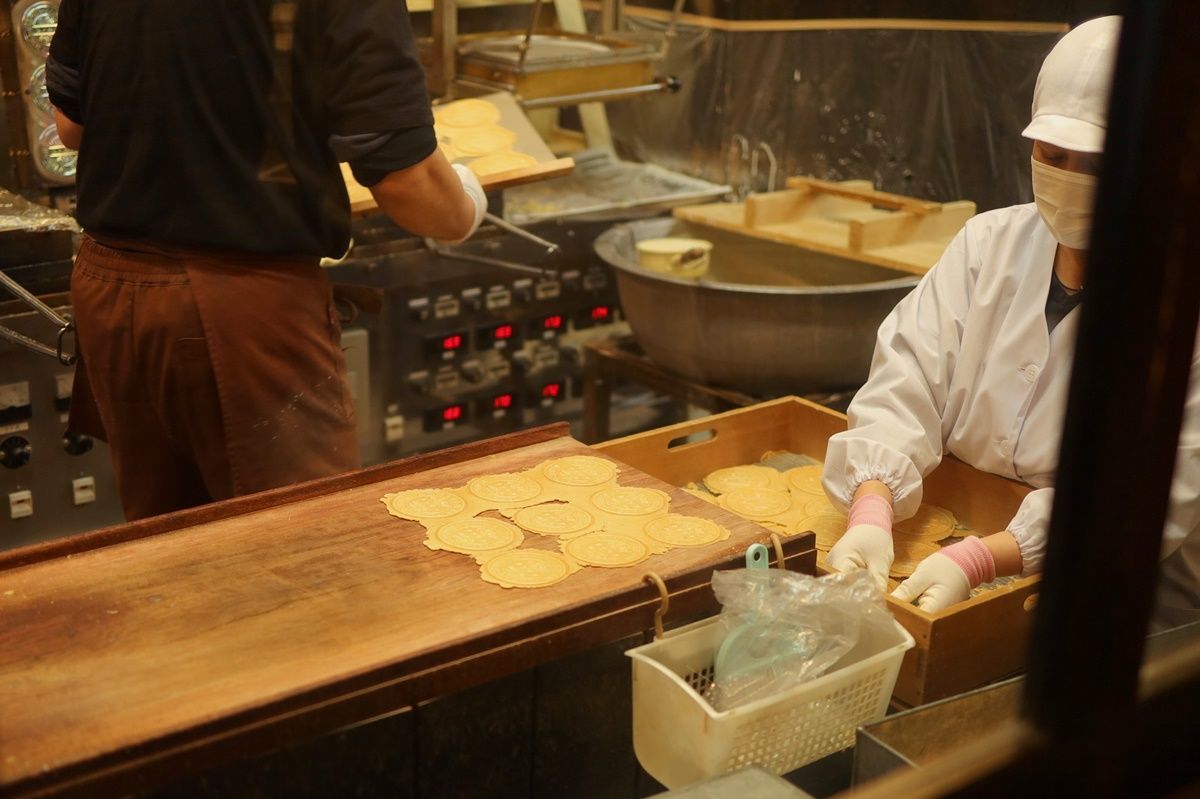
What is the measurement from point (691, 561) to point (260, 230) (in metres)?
0.91

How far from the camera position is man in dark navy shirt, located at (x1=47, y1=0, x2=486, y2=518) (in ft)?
6.34

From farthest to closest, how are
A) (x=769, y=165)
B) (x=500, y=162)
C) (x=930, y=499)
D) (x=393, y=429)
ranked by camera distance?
(x=769, y=165) → (x=393, y=429) → (x=500, y=162) → (x=930, y=499)

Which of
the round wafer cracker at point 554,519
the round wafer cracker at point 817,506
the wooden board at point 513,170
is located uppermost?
the wooden board at point 513,170

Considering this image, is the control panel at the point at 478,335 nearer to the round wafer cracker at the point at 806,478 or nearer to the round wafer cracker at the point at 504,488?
the round wafer cracker at the point at 806,478

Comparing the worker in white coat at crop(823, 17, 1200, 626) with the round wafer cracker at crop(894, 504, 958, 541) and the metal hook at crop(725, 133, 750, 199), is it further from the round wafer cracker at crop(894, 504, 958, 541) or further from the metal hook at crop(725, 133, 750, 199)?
the metal hook at crop(725, 133, 750, 199)

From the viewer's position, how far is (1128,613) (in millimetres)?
685

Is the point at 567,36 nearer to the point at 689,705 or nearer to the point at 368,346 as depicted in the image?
the point at 368,346

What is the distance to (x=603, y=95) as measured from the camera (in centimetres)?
368

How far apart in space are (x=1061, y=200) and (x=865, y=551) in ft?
1.95

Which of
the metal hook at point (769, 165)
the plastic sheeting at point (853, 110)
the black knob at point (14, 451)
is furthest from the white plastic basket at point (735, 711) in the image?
the metal hook at point (769, 165)

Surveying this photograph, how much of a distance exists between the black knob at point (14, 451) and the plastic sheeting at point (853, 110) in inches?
91.0

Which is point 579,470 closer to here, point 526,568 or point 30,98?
point 526,568

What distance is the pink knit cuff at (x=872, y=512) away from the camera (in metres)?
1.83

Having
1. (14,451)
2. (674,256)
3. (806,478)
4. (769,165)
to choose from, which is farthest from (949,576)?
(769,165)
